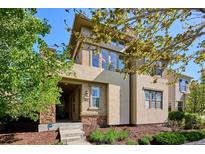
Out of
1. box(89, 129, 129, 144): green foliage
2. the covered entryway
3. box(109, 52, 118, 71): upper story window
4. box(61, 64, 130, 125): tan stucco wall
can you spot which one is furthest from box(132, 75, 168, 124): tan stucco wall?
box(89, 129, 129, 144): green foliage

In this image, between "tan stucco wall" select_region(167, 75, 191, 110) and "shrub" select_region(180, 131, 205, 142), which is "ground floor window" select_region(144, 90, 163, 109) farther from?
"tan stucco wall" select_region(167, 75, 191, 110)

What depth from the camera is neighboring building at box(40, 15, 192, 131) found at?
10.1m

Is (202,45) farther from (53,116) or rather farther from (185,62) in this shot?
(53,116)

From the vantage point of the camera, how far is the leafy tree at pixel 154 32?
532 centimetres

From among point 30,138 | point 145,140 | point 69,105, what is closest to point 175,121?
point 145,140

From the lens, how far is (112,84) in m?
11.2

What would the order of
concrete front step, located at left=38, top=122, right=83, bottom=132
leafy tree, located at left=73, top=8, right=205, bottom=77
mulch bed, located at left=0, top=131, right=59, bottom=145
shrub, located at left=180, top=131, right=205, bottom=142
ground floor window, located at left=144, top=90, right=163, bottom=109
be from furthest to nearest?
ground floor window, located at left=144, top=90, right=163, bottom=109 < shrub, located at left=180, top=131, right=205, bottom=142 < concrete front step, located at left=38, top=122, right=83, bottom=132 < mulch bed, located at left=0, top=131, right=59, bottom=145 < leafy tree, located at left=73, top=8, right=205, bottom=77

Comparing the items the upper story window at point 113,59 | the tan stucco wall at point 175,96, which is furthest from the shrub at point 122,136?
the tan stucco wall at point 175,96

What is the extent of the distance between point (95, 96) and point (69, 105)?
3.95 meters

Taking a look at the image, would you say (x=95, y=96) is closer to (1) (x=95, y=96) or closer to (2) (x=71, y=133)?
(1) (x=95, y=96)

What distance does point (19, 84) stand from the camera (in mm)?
5117

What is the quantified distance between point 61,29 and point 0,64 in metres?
2.39

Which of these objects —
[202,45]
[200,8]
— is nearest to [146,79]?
[202,45]

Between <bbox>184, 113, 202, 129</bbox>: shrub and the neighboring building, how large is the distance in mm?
1422
